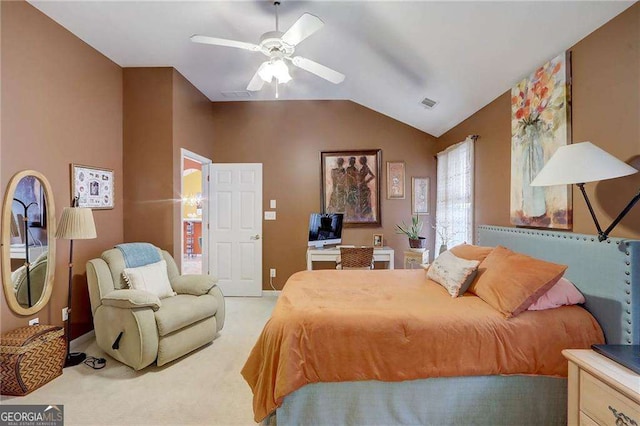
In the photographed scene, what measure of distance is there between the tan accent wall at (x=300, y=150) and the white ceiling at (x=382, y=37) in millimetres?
831

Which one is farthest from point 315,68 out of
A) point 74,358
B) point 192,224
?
point 192,224

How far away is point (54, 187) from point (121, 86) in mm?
1465

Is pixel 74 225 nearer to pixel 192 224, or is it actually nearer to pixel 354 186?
pixel 354 186

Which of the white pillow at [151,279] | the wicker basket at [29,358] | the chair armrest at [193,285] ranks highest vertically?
the white pillow at [151,279]

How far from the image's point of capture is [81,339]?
283 centimetres

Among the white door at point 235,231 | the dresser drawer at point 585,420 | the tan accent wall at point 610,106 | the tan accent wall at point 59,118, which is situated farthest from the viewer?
the white door at point 235,231

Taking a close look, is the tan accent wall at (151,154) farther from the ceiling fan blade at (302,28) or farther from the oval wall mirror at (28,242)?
the ceiling fan blade at (302,28)

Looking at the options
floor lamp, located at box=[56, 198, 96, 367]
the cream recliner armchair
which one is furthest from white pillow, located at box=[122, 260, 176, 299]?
floor lamp, located at box=[56, 198, 96, 367]

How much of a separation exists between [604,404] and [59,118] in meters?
4.19

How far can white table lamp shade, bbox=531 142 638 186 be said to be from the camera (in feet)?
4.95

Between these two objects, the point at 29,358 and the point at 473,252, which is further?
the point at 473,252

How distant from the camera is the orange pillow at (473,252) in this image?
2.43 metres

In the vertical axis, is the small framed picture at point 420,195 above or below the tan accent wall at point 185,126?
below

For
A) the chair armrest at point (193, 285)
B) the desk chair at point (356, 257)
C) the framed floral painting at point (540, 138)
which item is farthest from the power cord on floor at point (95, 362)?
the framed floral painting at point (540, 138)
